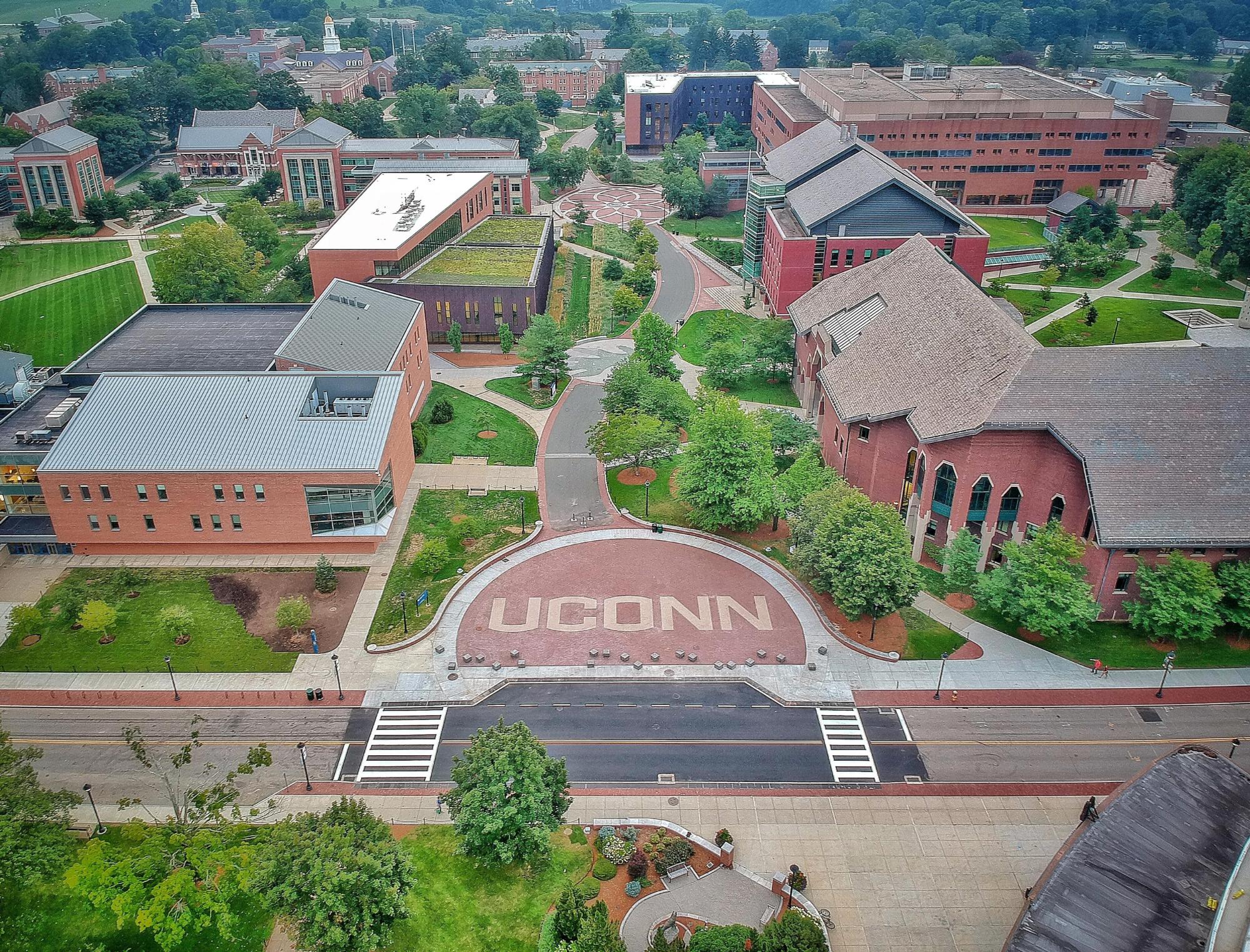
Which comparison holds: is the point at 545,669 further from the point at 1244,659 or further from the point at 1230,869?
the point at 1244,659

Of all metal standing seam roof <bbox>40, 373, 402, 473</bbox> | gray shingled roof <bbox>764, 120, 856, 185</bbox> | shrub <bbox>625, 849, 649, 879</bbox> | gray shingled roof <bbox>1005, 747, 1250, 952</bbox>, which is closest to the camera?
gray shingled roof <bbox>1005, 747, 1250, 952</bbox>

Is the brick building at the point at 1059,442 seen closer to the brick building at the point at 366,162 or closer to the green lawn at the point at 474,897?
the green lawn at the point at 474,897

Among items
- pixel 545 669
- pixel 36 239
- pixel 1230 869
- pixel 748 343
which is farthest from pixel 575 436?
A: pixel 36 239

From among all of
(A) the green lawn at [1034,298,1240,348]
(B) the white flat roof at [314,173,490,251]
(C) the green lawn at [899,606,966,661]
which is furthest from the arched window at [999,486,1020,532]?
(B) the white flat roof at [314,173,490,251]

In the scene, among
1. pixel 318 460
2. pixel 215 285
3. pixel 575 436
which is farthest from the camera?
pixel 215 285

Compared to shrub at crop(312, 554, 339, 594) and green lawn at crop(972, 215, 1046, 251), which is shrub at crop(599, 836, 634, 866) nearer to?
shrub at crop(312, 554, 339, 594)

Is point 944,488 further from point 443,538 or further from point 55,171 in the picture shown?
point 55,171

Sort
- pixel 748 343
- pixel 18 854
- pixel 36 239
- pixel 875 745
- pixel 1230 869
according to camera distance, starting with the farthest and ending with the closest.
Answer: pixel 36 239
pixel 748 343
pixel 875 745
pixel 18 854
pixel 1230 869

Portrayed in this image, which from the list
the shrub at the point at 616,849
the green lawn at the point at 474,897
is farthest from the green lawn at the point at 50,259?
the shrub at the point at 616,849
